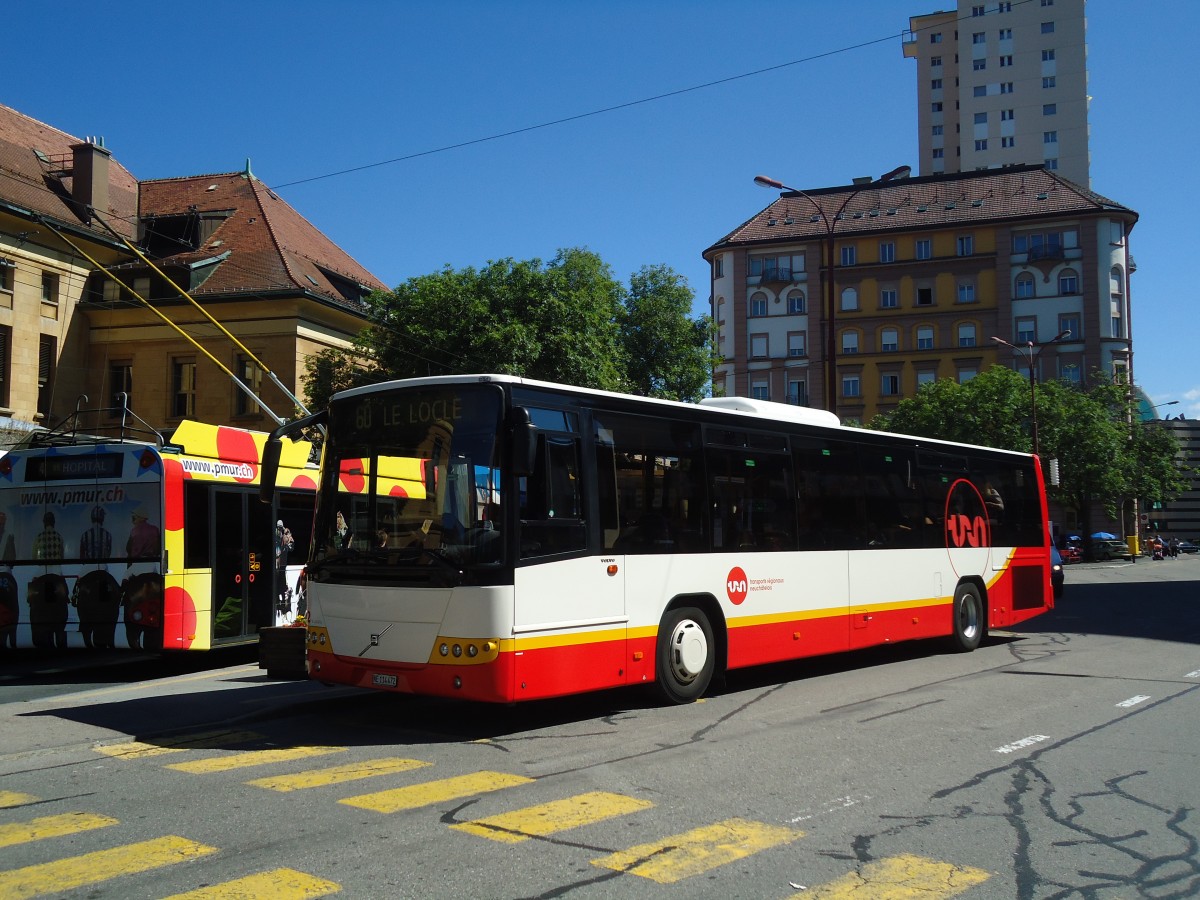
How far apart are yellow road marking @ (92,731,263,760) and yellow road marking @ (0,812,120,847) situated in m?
1.69

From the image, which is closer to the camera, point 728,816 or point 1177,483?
point 728,816

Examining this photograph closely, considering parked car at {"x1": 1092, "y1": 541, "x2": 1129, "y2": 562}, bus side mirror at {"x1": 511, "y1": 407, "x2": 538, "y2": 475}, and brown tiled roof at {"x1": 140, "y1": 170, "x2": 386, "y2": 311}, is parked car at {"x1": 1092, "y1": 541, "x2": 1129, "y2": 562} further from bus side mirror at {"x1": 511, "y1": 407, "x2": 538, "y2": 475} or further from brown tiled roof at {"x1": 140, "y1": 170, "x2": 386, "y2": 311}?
bus side mirror at {"x1": 511, "y1": 407, "x2": 538, "y2": 475}

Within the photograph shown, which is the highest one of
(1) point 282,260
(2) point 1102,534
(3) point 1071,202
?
(3) point 1071,202

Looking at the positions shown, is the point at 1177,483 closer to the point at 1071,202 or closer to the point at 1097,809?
the point at 1071,202

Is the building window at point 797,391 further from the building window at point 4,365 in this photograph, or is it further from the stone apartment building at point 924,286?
the building window at point 4,365

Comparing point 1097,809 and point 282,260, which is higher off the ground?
point 282,260

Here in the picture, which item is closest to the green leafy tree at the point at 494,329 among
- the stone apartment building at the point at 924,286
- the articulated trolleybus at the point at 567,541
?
the articulated trolleybus at the point at 567,541

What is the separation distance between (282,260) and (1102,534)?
187ft

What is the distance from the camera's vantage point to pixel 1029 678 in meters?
11.9

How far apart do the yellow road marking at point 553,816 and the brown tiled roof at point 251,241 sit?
3492 cm

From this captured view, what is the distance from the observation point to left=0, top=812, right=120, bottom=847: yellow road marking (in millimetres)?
5621

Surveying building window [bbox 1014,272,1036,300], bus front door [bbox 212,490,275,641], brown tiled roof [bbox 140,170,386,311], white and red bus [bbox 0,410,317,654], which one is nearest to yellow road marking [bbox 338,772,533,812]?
white and red bus [bbox 0,410,317,654]

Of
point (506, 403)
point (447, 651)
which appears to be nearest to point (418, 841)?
point (447, 651)

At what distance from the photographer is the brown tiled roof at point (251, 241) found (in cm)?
3988
